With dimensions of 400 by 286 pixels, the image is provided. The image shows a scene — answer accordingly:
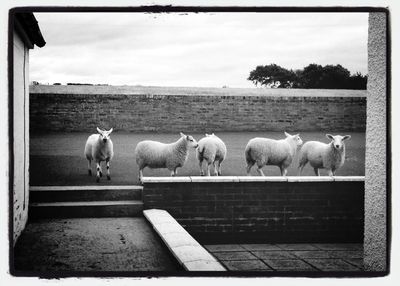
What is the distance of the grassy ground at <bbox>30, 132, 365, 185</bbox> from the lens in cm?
535

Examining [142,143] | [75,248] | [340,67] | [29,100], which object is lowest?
[75,248]

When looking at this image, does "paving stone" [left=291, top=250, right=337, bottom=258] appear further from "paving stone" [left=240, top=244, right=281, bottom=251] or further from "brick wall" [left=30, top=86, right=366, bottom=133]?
"brick wall" [left=30, top=86, right=366, bottom=133]

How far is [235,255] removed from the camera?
7320mm

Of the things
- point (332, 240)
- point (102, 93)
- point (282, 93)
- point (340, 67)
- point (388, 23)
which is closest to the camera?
point (388, 23)

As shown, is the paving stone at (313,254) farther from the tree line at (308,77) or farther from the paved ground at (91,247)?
the tree line at (308,77)

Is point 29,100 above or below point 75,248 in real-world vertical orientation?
above

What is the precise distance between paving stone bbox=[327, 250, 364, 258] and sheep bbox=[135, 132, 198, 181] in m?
2.61

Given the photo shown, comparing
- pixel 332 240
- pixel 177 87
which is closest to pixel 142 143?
pixel 177 87

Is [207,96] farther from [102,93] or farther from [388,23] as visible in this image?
[388,23]

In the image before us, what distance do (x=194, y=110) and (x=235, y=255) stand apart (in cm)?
218

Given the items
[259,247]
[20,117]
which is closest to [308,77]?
[20,117]

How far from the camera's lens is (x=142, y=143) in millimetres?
8102

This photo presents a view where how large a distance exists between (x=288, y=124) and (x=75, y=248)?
3457mm

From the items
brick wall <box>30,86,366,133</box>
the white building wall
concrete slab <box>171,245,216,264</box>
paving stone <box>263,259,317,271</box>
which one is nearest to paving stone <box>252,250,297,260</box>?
paving stone <box>263,259,317,271</box>
